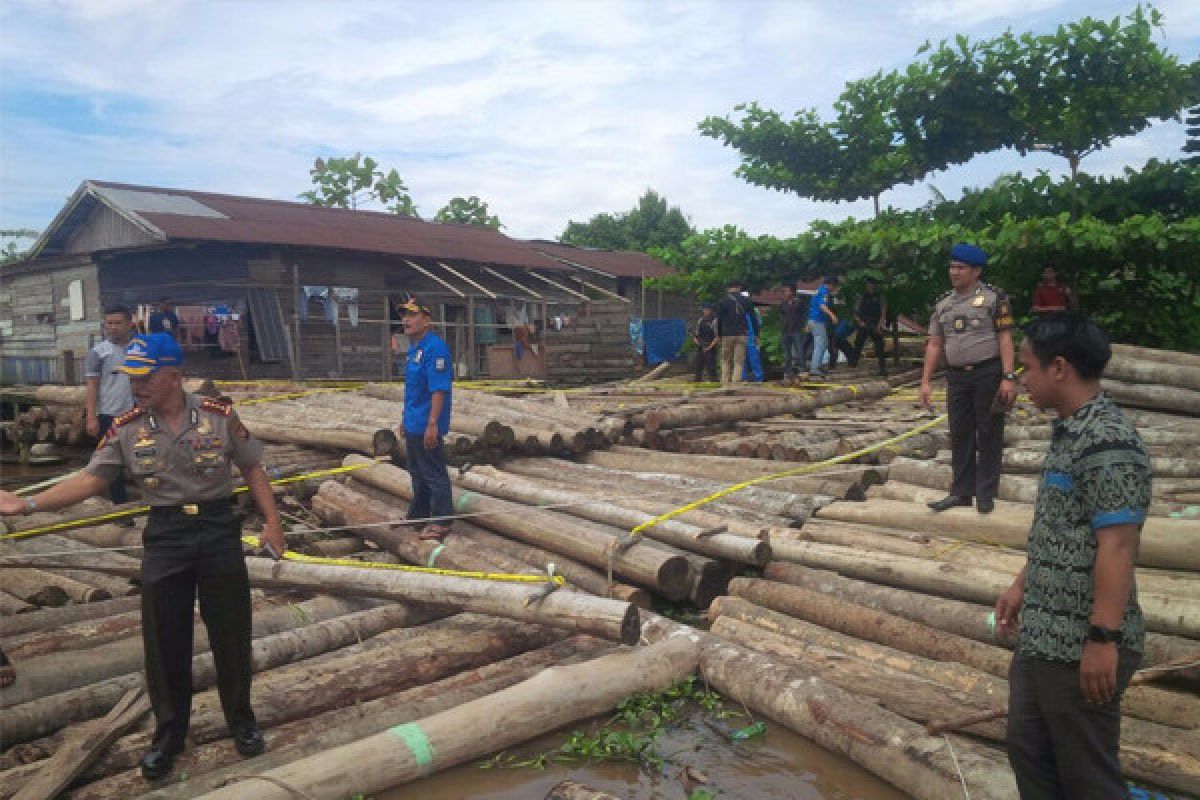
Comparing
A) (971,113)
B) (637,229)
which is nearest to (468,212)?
(637,229)

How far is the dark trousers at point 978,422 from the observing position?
250 inches

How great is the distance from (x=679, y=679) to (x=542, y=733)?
2.97 feet

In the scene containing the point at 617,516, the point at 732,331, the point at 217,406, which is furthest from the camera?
the point at 732,331

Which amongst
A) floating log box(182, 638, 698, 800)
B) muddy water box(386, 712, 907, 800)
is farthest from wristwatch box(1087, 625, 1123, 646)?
floating log box(182, 638, 698, 800)

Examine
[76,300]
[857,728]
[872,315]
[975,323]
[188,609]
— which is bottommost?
[857,728]

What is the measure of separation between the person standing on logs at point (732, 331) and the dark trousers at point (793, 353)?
2.72 ft

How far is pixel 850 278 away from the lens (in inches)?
723

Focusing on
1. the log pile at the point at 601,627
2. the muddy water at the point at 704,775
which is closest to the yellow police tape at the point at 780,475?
the log pile at the point at 601,627

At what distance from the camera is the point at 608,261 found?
30.1m

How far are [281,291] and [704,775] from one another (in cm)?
1880

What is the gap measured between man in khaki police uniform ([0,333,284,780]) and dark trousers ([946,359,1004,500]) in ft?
16.3

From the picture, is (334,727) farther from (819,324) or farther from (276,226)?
(276,226)

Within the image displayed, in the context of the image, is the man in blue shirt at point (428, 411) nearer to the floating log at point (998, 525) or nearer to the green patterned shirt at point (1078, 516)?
the floating log at point (998, 525)

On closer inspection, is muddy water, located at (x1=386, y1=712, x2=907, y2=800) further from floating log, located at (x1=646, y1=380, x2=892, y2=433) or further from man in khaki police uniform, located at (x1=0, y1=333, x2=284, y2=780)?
floating log, located at (x1=646, y1=380, x2=892, y2=433)
